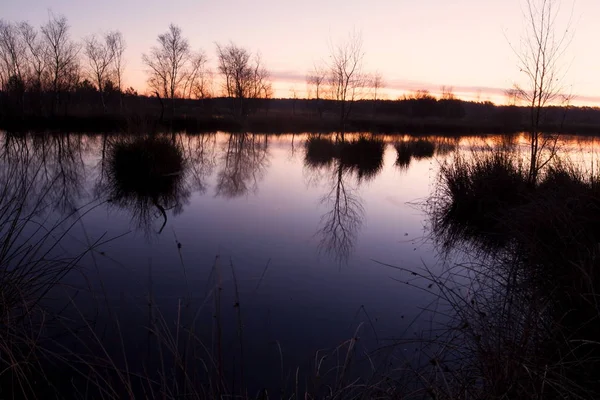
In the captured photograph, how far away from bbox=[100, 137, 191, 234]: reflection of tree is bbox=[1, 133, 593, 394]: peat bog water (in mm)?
46

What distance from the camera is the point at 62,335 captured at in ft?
11.1

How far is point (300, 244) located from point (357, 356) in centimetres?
317

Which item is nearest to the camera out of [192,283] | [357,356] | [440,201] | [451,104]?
[357,356]

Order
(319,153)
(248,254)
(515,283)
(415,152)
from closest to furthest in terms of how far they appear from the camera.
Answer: (515,283)
(248,254)
(319,153)
(415,152)

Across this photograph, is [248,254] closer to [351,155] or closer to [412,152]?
[351,155]

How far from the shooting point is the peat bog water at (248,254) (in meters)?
3.68

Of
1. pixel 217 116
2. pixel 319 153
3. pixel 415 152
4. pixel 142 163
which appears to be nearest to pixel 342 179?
pixel 142 163

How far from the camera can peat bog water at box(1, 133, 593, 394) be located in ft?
12.1

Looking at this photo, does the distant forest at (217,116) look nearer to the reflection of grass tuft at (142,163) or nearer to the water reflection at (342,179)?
the reflection of grass tuft at (142,163)

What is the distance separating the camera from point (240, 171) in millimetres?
14477

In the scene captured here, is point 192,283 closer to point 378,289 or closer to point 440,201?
point 378,289

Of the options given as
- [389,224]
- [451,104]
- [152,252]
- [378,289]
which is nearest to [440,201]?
[389,224]

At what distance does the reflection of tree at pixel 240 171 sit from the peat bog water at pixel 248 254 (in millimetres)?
143

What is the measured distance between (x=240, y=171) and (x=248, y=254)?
8889mm
